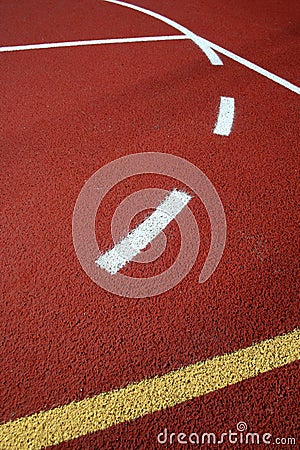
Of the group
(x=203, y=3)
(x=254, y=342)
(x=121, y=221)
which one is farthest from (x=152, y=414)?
A: (x=203, y=3)

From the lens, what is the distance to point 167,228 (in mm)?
3193

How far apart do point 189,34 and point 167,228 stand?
3.46 meters

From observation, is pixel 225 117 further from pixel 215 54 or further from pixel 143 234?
pixel 143 234

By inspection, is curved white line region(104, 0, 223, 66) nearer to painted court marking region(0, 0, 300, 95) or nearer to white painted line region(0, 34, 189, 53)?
painted court marking region(0, 0, 300, 95)

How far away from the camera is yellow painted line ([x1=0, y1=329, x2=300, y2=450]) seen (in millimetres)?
2246

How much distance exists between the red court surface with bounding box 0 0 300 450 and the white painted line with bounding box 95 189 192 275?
92mm

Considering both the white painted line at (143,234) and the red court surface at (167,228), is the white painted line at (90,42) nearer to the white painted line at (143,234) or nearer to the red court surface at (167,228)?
the red court surface at (167,228)

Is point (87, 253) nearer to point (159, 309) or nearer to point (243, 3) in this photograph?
point (159, 309)

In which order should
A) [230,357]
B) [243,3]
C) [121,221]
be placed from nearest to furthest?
[230,357]
[121,221]
[243,3]

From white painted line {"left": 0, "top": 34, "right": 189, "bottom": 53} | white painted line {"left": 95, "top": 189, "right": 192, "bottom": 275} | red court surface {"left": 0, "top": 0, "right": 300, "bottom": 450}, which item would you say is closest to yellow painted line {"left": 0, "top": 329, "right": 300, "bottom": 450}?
red court surface {"left": 0, "top": 0, "right": 300, "bottom": 450}

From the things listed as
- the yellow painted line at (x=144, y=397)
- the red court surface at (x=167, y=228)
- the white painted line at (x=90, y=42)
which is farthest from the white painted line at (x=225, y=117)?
the yellow painted line at (x=144, y=397)

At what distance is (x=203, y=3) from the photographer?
6.71 m

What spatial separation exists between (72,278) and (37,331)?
411 mm

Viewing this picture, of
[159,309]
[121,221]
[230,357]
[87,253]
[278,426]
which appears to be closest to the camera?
[278,426]
